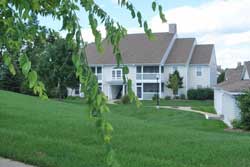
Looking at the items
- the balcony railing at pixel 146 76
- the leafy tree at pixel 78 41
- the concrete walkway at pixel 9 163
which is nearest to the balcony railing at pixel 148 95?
the balcony railing at pixel 146 76

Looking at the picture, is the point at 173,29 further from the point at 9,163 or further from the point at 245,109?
the point at 9,163

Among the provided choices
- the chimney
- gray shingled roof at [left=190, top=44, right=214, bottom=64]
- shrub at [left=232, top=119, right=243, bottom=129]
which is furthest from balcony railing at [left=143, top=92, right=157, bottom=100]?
shrub at [left=232, top=119, right=243, bottom=129]

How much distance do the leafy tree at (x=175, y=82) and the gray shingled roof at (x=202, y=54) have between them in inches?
148

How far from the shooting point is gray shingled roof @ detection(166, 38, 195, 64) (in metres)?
53.1

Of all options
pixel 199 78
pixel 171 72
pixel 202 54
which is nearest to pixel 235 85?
pixel 171 72

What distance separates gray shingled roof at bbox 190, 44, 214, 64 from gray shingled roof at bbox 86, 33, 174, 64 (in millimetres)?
3889

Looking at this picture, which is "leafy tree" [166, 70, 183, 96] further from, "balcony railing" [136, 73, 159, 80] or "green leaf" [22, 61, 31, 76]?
"green leaf" [22, 61, 31, 76]

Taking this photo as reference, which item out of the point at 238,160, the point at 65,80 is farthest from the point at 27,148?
the point at 65,80

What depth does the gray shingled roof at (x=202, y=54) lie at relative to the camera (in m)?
53.7

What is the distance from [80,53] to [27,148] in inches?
263

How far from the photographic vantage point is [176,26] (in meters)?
56.8

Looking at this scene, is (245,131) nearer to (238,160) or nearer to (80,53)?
(238,160)

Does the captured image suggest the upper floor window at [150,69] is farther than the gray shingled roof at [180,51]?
Yes

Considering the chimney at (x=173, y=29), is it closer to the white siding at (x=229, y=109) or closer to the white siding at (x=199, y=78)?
A: the white siding at (x=199, y=78)
